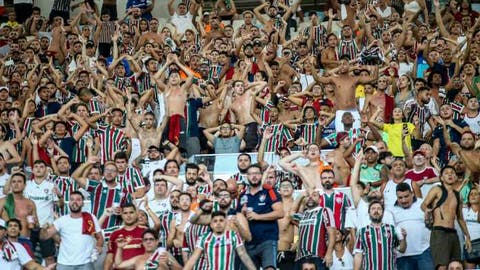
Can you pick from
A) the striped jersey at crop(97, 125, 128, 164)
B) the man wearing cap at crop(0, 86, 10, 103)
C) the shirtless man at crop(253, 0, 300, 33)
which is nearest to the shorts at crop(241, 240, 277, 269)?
the striped jersey at crop(97, 125, 128, 164)

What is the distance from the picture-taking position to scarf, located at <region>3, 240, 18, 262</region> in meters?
18.0

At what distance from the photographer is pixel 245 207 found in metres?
18.3

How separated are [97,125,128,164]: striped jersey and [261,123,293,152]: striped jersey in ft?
7.16

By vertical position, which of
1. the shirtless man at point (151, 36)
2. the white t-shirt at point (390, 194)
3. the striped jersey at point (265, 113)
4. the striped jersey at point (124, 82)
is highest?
the shirtless man at point (151, 36)

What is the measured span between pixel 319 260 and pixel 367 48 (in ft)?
28.5

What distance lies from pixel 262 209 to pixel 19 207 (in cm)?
330

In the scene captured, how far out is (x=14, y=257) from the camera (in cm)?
1806

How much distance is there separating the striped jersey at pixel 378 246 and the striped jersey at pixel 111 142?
552 cm

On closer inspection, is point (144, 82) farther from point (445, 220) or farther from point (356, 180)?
point (445, 220)

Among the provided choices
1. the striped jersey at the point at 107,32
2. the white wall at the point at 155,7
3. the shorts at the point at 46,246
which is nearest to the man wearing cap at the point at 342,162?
the shorts at the point at 46,246

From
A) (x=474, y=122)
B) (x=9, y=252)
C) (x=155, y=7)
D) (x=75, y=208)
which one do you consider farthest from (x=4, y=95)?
(x=155, y=7)

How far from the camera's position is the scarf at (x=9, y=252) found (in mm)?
18016

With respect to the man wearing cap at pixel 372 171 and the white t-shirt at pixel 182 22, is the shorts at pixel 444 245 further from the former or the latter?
the white t-shirt at pixel 182 22

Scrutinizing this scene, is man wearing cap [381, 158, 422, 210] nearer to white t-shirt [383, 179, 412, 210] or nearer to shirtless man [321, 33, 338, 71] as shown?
white t-shirt [383, 179, 412, 210]
